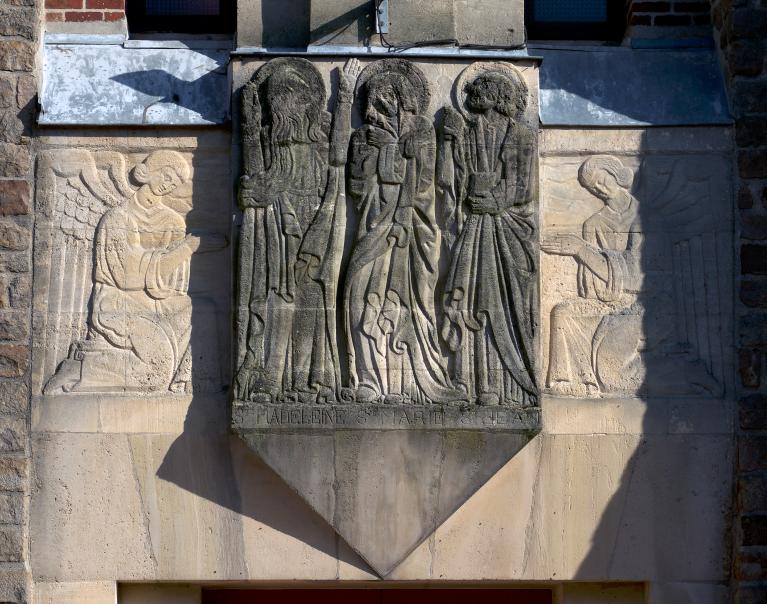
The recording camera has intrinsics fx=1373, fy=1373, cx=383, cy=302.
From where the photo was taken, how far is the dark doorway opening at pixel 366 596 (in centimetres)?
729

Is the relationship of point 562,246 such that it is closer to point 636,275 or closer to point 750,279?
point 636,275

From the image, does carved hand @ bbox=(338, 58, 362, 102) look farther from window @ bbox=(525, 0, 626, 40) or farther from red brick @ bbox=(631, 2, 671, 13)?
red brick @ bbox=(631, 2, 671, 13)

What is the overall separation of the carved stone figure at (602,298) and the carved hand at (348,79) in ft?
4.18

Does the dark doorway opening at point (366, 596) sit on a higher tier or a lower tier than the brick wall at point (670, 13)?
lower

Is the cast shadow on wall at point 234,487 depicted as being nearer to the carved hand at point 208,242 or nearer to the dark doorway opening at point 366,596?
the dark doorway opening at point 366,596

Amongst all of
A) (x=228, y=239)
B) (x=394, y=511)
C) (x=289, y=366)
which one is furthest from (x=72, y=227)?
(x=394, y=511)

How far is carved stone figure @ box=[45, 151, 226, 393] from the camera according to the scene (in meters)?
6.99

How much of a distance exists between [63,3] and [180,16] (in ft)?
2.11

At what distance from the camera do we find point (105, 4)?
291 inches

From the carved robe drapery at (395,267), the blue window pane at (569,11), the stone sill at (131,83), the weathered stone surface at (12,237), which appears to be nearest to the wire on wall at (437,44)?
the carved robe drapery at (395,267)

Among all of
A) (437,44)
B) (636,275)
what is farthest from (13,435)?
(636,275)

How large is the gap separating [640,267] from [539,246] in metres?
0.57

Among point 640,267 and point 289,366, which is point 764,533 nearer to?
point 640,267

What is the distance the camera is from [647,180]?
718cm
